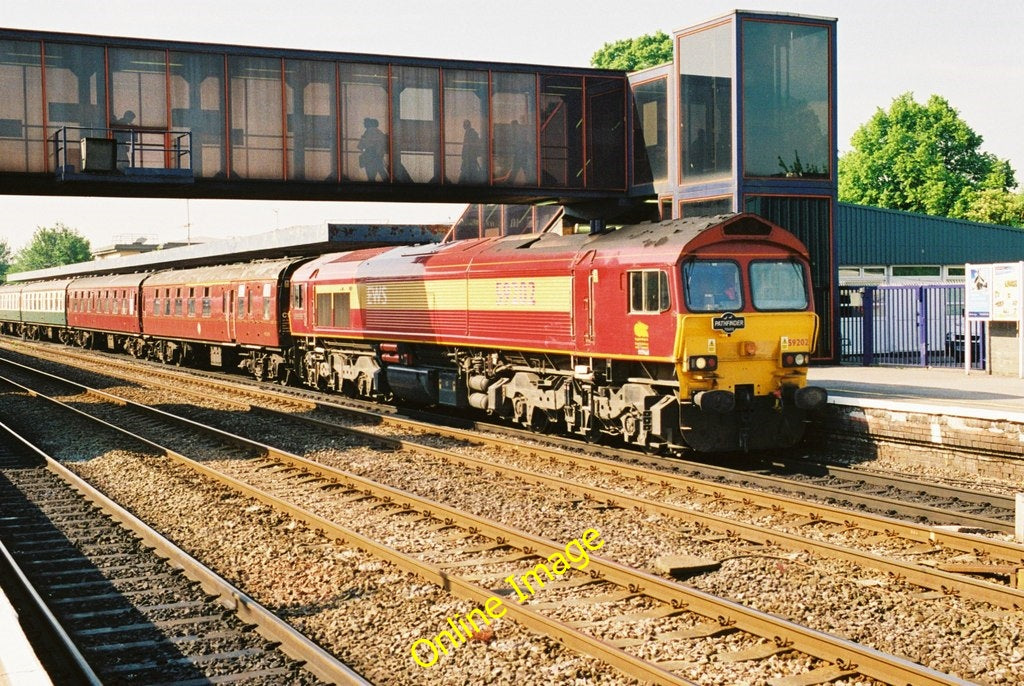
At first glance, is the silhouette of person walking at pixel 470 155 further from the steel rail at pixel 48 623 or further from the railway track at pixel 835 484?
the steel rail at pixel 48 623

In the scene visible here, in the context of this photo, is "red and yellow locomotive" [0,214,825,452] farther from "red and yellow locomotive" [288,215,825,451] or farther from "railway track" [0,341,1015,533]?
"railway track" [0,341,1015,533]

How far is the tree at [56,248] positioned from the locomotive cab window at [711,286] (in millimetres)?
164205

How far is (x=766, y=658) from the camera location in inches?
285

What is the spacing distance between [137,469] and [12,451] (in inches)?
143

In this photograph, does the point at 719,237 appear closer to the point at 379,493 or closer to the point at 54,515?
the point at 379,493

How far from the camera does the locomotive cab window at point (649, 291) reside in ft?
47.6

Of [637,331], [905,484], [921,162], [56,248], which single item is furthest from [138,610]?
[56,248]

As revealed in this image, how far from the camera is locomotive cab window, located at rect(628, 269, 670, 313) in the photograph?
14.5m

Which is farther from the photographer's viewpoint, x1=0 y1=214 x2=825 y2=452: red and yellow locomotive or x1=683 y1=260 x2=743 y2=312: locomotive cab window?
x1=0 y1=214 x2=825 y2=452: red and yellow locomotive

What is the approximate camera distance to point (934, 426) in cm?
1509

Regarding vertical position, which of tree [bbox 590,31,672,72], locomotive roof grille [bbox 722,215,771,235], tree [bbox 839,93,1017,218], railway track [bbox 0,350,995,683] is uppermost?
tree [bbox 590,31,672,72]

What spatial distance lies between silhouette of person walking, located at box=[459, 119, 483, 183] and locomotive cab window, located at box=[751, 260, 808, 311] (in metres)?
12.6

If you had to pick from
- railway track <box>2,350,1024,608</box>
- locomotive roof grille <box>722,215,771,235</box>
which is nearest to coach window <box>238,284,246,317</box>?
railway track <box>2,350,1024,608</box>

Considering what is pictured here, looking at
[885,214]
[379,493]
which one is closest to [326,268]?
[379,493]
